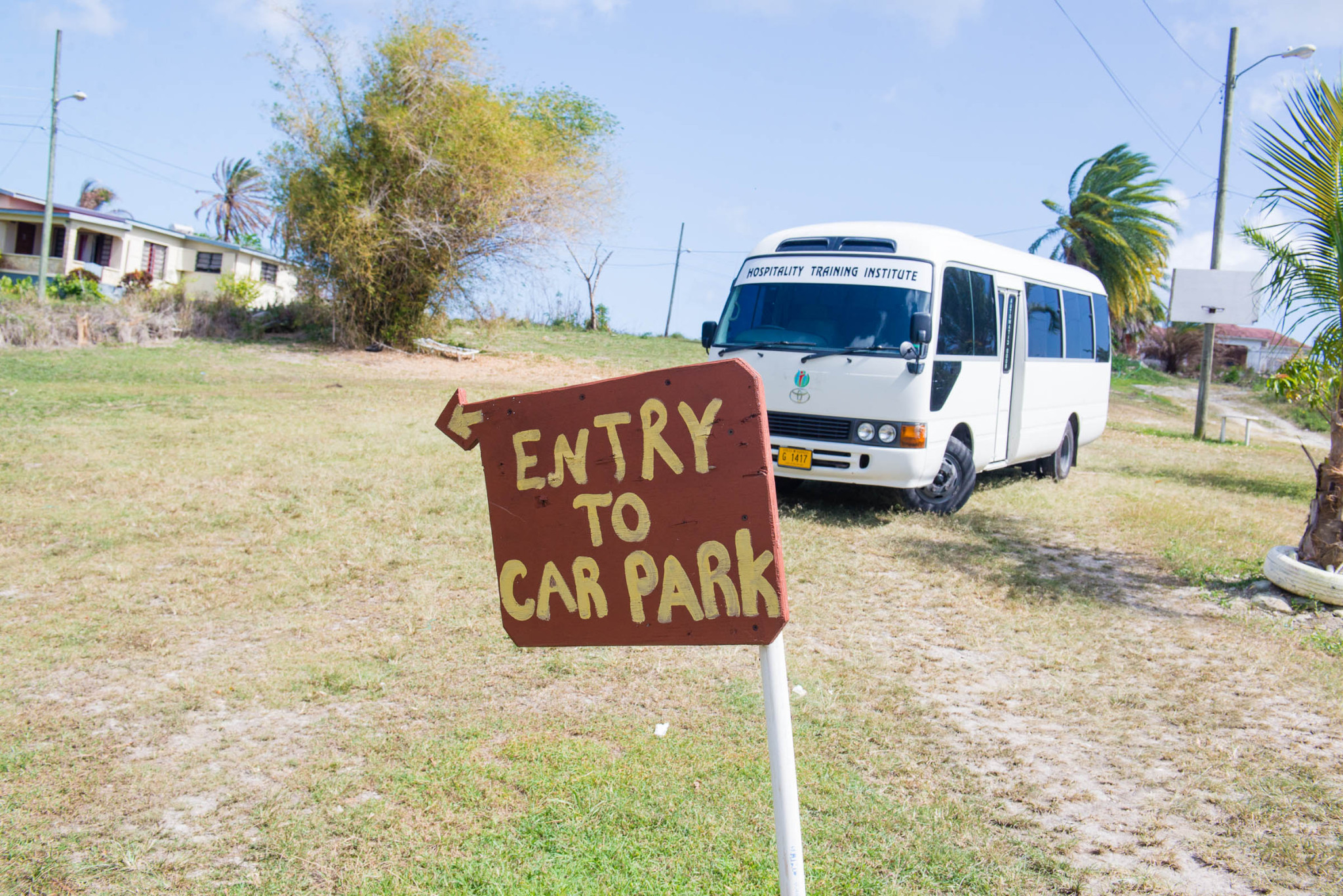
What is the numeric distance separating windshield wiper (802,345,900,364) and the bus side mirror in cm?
21

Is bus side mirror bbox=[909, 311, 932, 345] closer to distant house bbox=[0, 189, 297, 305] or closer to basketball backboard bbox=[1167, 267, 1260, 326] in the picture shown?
basketball backboard bbox=[1167, 267, 1260, 326]

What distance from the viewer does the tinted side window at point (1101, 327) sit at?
41.4 feet

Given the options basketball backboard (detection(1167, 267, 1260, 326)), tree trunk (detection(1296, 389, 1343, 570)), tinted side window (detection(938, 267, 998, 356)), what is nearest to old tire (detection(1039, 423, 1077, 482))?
tinted side window (detection(938, 267, 998, 356))

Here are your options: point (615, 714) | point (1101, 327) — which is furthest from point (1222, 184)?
point (615, 714)

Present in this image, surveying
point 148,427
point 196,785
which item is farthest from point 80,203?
point 196,785

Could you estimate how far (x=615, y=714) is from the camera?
4426 mm

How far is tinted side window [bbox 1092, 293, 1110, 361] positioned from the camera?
12625mm

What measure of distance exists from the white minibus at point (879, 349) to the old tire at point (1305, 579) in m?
2.63

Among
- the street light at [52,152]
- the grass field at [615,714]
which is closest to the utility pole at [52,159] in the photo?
the street light at [52,152]

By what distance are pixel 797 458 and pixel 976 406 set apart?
205 cm

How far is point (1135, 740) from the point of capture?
4.34 m

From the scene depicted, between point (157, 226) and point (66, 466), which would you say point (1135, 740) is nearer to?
point (66, 466)

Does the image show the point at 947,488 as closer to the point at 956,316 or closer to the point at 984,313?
the point at 956,316

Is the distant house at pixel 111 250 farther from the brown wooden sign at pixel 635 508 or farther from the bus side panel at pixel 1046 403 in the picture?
the brown wooden sign at pixel 635 508
